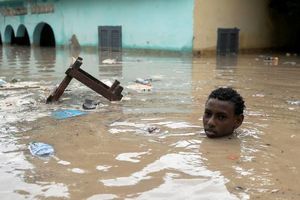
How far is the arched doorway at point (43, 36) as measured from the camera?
23953 millimetres

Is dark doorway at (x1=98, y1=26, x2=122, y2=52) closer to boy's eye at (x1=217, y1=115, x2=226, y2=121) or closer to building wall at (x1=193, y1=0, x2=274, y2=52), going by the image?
building wall at (x1=193, y1=0, x2=274, y2=52)

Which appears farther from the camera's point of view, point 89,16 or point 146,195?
point 89,16

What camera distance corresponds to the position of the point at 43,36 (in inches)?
1038

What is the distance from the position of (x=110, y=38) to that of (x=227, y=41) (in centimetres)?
514

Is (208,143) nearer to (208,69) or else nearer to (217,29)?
(208,69)

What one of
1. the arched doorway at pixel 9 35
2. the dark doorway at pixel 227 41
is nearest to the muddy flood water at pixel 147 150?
the dark doorway at pixel 227 41

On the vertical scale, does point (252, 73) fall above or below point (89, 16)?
below

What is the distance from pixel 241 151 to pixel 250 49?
47.6 ft

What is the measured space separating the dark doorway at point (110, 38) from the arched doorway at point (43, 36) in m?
5.88

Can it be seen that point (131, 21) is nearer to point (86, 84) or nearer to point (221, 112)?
point (86, 84)

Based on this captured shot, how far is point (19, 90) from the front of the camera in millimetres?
7020

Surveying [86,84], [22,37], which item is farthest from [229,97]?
[22,37]

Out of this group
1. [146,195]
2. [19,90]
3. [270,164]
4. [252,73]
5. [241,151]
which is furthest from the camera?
[252,73]

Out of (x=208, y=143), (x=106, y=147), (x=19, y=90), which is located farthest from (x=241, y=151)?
(x=19, y=90)
